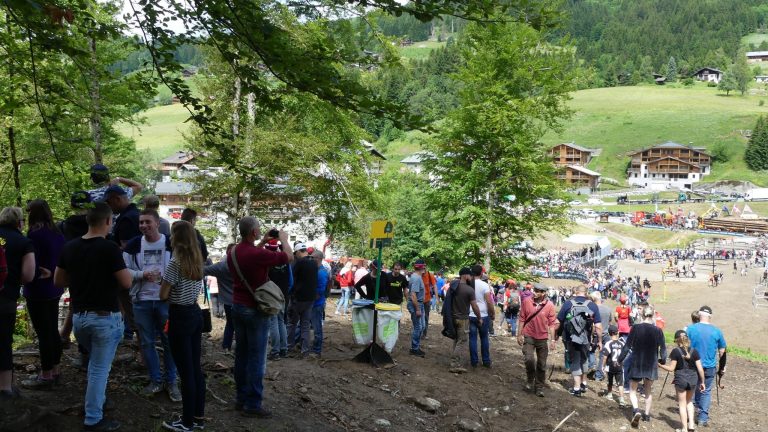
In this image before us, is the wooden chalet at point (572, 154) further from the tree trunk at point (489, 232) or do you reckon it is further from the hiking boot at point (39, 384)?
the hiking boot at point (39, 384)

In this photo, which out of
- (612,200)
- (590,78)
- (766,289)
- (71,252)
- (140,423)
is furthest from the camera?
(612,200)

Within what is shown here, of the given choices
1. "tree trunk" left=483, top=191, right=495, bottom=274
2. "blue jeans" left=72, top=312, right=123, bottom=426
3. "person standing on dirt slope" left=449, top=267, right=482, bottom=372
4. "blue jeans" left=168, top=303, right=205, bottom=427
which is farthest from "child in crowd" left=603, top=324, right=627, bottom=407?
"tree trunk" left=483, top=191, right=495, bottom=274

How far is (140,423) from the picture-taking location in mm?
5086

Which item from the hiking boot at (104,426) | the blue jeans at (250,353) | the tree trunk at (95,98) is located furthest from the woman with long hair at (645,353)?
the tree trunk at (95,98)

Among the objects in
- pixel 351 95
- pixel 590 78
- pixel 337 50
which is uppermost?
pixel 590 78

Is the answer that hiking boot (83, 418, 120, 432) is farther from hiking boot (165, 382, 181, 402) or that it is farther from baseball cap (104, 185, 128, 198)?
baseball cap (104, 185, 128, 198)

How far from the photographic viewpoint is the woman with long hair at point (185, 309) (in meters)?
4.87

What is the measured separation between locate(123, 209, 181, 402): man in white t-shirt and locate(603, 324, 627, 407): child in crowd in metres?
7.92

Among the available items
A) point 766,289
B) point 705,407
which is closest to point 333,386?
point 705,407

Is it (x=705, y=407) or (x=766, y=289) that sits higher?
(x=705, y=407)

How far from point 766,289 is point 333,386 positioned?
4520 cm

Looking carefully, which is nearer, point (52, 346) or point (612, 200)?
point (52, 346)

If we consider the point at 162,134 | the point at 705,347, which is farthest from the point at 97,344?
the point at 162,134

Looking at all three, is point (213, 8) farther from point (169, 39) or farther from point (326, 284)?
point (326, 284)
